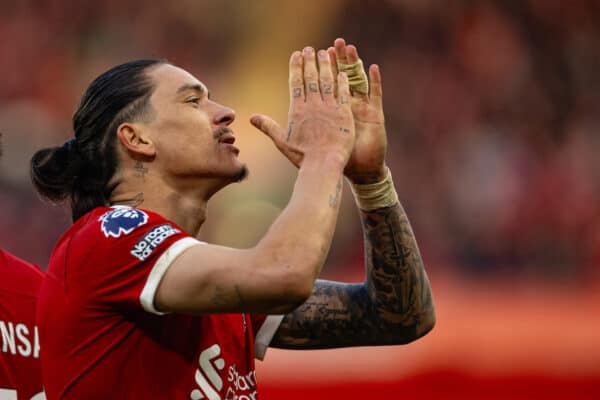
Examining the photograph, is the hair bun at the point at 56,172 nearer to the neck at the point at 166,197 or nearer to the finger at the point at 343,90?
the neck at the point at 166,197

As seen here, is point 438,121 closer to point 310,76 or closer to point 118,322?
point 310,76

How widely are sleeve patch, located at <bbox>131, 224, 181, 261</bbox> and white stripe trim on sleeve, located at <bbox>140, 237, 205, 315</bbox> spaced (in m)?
0.04

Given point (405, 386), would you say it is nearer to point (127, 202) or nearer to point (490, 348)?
point (490, 348)

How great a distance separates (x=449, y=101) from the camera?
905cm

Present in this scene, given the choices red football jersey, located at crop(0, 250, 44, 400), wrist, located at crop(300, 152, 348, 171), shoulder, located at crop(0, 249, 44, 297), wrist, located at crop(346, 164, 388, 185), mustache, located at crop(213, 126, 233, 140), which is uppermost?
mustache, located at crop(213, 126, 233, 140)

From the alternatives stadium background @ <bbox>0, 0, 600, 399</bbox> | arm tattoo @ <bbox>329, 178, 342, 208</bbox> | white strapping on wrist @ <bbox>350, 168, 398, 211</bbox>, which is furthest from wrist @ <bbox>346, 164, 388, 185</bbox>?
stadium background @ <bbox>0, 0, 600, 399</bbox>

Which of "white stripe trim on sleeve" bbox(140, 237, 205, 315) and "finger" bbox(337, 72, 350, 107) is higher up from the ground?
"finger" bbox(337, 72, 350, 107)

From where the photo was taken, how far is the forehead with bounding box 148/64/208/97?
2.92 meters

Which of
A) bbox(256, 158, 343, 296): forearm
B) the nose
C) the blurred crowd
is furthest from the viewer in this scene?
the blurred crowd

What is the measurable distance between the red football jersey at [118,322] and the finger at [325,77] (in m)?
0.53

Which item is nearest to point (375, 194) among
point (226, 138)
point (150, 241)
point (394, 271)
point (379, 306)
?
point (394, 271)

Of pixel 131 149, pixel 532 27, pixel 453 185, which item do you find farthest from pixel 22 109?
pixel 131 149

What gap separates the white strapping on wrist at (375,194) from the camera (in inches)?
114

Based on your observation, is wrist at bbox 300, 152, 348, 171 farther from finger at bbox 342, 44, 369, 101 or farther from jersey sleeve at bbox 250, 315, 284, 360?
jersey sleeve at bbox 250, 315, 284, 360
